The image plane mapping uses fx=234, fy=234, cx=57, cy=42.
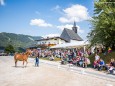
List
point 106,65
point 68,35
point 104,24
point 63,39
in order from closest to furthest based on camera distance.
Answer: point 106,65 → point 104,24 → point 63,39 → point 68,35

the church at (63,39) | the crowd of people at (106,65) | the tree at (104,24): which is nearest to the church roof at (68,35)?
the church at (63,39)

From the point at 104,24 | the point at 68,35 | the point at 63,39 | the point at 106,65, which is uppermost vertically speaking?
the point at 68,35

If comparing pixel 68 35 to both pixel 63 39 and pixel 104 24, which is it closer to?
pixel 63 39

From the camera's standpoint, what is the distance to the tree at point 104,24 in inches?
1202

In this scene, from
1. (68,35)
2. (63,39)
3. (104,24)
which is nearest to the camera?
(104,24)

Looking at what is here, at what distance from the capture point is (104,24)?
3053cm

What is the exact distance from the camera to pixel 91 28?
33625 millimetres

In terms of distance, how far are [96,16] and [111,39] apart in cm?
425

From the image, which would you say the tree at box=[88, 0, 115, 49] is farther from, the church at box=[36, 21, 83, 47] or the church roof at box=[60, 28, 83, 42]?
the church roof at box=[60, 28, 83, 42]

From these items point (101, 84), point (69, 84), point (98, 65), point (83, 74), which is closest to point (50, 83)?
point (69, 84)

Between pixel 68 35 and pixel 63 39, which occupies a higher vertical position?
pixel 68 35

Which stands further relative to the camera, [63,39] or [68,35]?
[68,35]

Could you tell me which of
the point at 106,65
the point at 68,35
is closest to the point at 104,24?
the point at 106,65

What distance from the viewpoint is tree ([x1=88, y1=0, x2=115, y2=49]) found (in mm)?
30531
